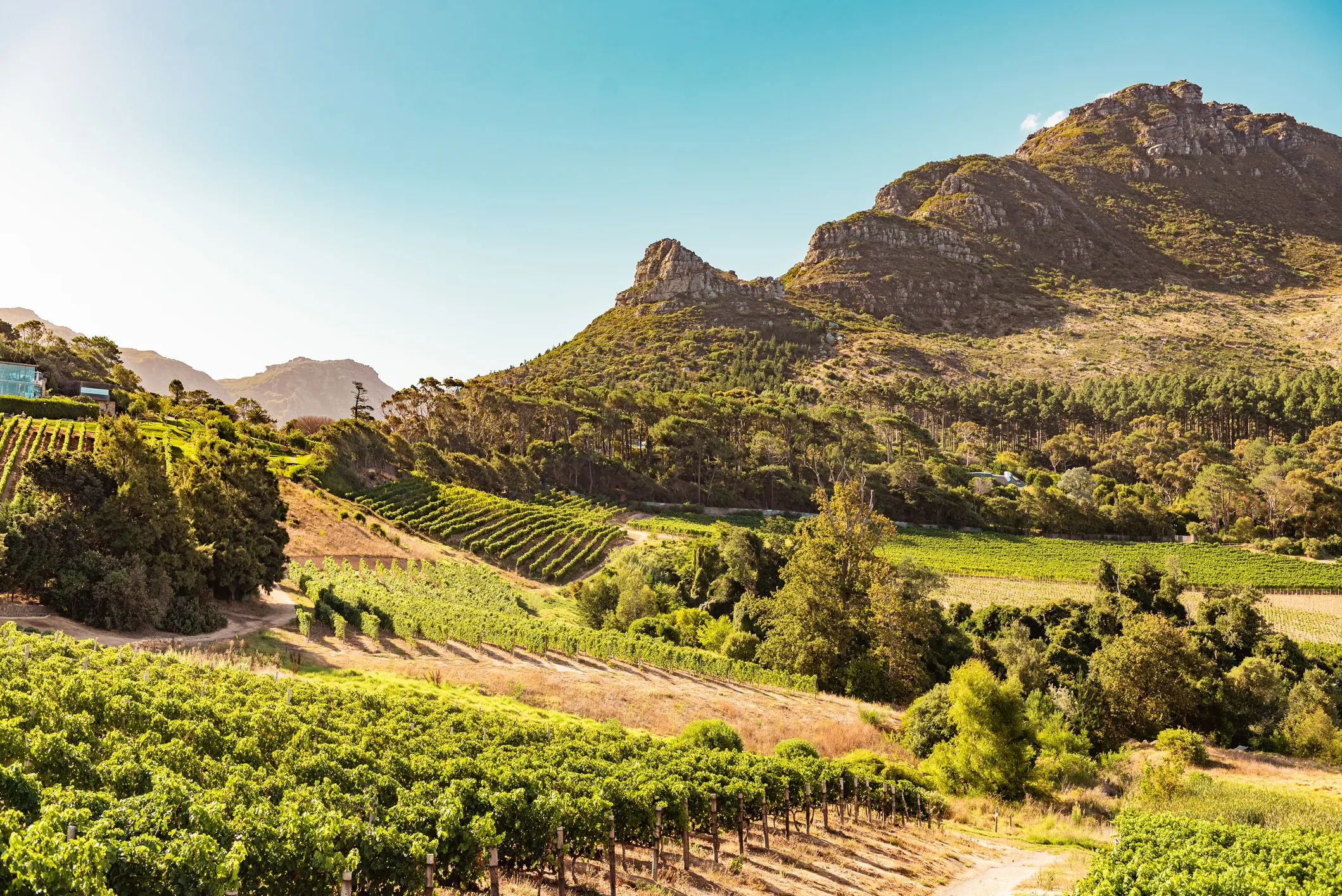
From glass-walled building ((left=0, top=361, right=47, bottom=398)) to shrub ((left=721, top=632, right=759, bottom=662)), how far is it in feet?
271

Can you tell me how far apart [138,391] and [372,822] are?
112497 millimetres

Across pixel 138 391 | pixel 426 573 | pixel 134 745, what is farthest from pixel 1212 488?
pixel 138 391

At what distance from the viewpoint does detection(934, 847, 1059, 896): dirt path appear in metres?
16.6

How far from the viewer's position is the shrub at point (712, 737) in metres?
21.8

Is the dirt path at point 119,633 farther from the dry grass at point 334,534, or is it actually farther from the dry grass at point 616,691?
the dry grass at point 334,534

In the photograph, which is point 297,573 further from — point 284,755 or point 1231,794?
point 1231,794

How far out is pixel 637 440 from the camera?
11475cm

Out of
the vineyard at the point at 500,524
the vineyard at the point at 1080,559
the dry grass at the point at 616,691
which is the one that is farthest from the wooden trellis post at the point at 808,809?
the vineyard at the point at 1080,559

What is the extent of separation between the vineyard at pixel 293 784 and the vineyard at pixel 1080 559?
5462 cm

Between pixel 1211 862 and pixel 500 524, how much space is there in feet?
208

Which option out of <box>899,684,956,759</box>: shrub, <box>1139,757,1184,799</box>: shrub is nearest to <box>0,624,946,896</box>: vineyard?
<box>899,684,956,759</box>: shrub

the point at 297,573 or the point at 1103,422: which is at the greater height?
the point at 1103,422

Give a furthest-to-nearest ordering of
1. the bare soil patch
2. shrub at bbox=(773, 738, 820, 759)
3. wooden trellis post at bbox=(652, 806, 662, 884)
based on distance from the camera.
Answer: shrub at bbox=(773, 738, 820, 759)
the bare soil patch
wooden trellis post at bbox=(652, 806, 662, 884)

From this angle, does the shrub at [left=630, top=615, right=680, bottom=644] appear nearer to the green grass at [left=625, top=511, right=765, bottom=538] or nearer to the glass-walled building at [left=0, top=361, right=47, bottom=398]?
the green grass at [left=625, top=511, right=765, bottom=538]
